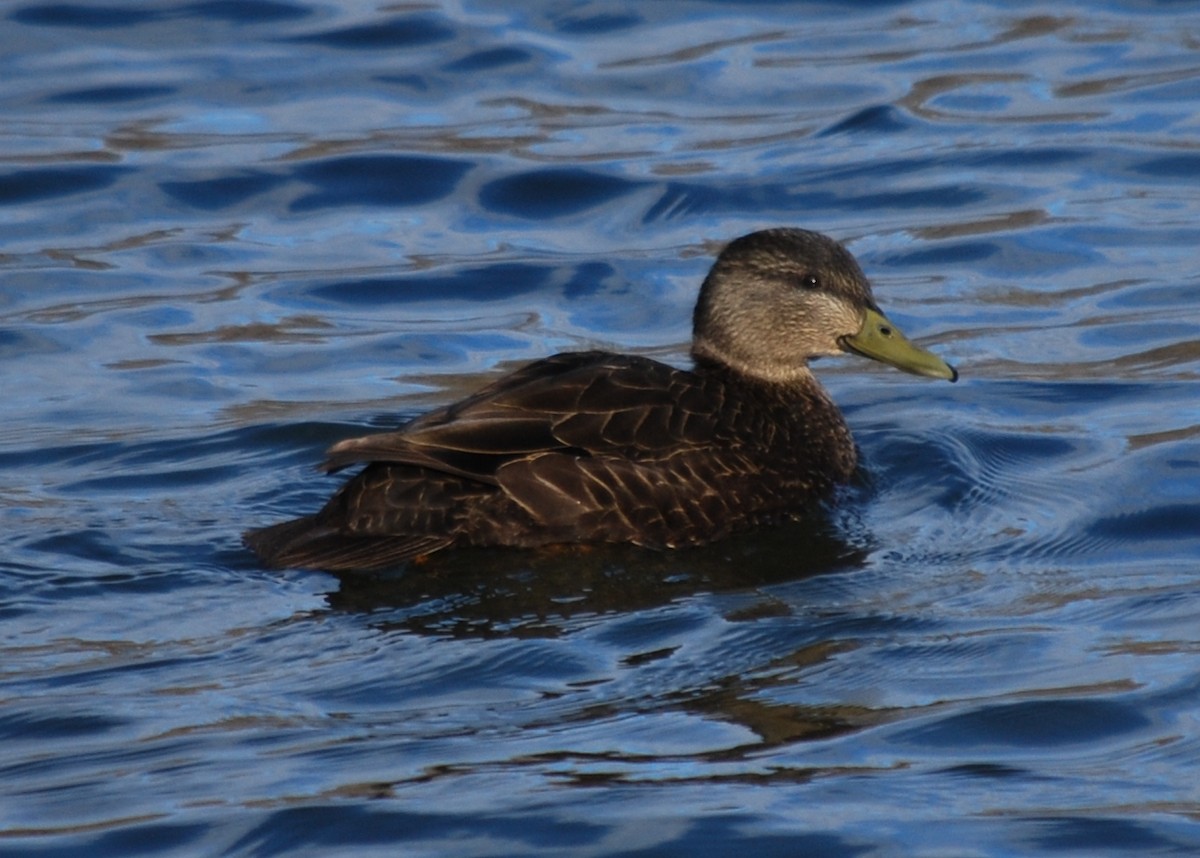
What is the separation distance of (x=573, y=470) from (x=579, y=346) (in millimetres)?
3224

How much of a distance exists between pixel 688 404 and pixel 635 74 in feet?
23.5

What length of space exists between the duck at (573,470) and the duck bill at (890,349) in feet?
0.05

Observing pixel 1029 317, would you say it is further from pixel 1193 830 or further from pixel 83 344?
pixel 1193 830

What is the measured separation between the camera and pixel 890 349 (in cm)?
897

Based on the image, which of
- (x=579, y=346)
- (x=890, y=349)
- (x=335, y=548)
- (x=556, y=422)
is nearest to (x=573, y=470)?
(x=556, y=422)

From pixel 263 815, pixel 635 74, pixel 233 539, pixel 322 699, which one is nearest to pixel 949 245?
pixel 635 74

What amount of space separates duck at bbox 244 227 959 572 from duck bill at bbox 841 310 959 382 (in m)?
0.02

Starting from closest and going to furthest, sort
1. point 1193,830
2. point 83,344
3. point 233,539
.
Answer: point 1193,830, point 233,539, point 83,344

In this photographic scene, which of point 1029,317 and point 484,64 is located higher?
point 484,64

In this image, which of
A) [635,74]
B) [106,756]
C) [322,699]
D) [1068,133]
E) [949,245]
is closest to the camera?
[106,756]

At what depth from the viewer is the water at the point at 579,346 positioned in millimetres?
5949

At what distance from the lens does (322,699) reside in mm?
6543

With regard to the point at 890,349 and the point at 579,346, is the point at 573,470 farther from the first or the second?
the point at 579,346

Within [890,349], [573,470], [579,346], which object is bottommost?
[579,346]
